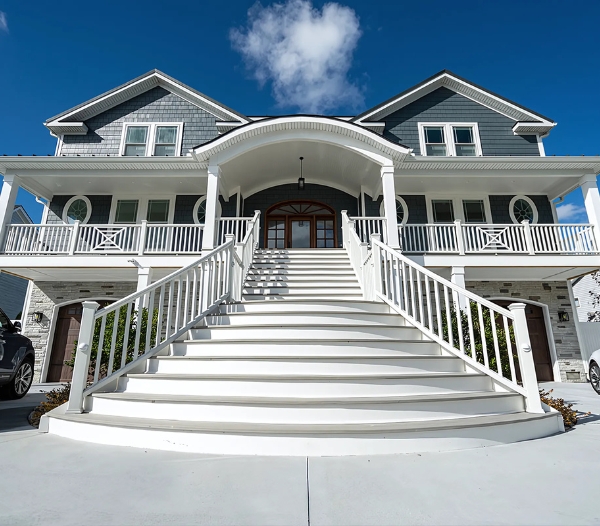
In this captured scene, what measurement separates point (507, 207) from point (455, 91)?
4.56m

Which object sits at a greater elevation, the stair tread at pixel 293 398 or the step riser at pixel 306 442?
the stair tread at pixel 293 398

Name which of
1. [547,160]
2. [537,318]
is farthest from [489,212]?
[537,318]

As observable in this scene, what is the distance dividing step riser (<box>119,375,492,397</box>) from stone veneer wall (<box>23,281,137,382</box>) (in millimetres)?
6737

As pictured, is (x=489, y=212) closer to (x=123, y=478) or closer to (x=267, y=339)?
(x=267, y=339)

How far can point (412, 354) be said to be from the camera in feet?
13.2

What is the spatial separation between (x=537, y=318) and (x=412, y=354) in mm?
7676

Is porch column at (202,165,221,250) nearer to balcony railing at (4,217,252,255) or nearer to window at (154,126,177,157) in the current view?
balcony railing at (4,217,252,255)

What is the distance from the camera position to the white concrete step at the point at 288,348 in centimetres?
385

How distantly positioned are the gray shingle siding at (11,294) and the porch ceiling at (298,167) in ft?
48.7

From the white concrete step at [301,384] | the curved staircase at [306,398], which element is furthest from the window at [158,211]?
the white concrete step at [301,384]

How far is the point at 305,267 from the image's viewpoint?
7422 millimetres

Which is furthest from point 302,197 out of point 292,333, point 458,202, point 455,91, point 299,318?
point 292,333

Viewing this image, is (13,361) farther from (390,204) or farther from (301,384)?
(390,204)

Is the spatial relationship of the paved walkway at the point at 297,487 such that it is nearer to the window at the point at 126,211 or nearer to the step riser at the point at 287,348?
the step riser at the point at 287,348
